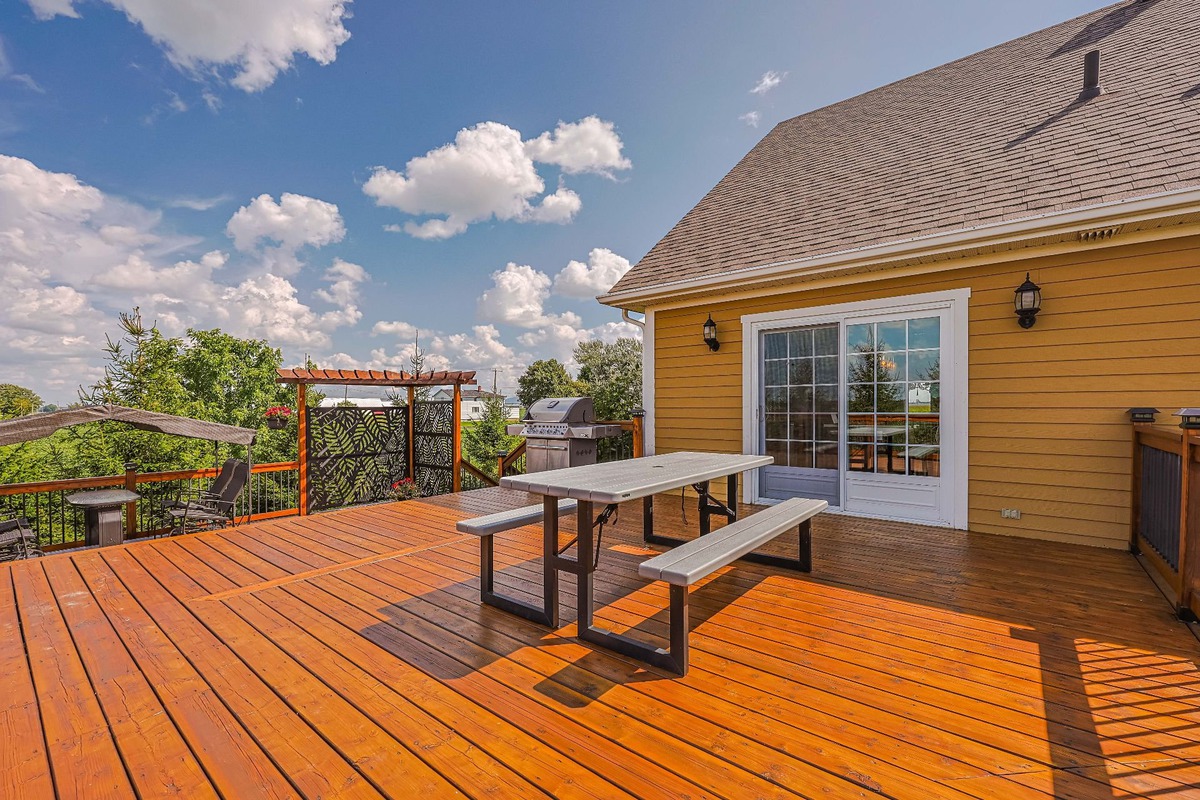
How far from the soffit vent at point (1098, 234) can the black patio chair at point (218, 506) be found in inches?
281

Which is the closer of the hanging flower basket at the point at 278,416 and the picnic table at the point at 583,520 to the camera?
the picnic table at the point at 583,520

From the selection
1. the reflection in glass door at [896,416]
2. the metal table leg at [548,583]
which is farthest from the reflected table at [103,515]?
the reflection in glass door at [896,416]

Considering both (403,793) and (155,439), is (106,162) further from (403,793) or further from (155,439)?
(403,793)

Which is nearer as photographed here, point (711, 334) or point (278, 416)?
point (711, 334)

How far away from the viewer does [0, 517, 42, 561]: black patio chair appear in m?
3.83

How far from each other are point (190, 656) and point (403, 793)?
1460mm

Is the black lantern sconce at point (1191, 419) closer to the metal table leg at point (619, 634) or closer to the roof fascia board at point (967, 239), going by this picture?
the roof fascia board at point (967, 239)

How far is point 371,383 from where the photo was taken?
5.74 m

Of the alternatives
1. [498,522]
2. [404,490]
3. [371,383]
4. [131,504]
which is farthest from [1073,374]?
[131,504]

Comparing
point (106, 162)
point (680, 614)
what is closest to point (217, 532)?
point (680, 614)

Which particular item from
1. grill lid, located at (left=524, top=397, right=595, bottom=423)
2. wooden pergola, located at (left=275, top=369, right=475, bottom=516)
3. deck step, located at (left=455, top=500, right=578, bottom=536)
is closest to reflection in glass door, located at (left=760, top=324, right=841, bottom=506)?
grill lid, located at (left=524, top=397, right=595, bottom=423)

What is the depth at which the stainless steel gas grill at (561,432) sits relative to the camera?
18.6ft

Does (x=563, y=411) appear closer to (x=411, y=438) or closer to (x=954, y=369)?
(x=411, y=438)

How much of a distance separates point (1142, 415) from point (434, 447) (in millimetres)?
6764
